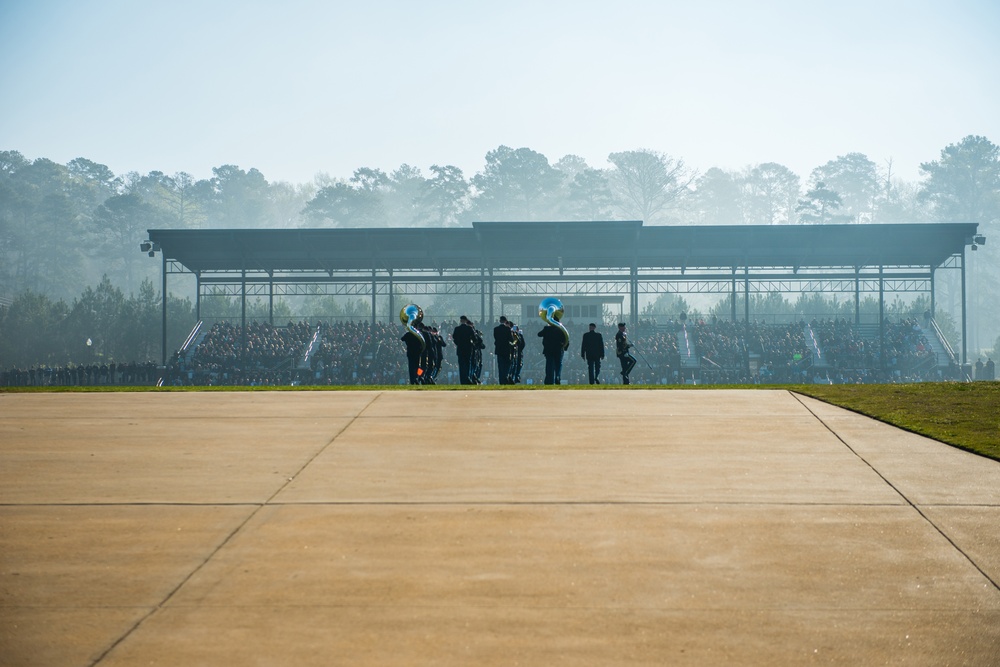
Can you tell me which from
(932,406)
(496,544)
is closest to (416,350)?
(932,406)

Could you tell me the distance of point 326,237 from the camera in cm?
4812

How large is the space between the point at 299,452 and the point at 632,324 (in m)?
40.3

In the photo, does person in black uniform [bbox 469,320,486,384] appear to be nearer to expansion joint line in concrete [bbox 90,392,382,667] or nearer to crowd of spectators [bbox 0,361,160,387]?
expansion joint line in concrete [bbox 90,392,382,667]

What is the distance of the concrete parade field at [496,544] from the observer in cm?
A: 452

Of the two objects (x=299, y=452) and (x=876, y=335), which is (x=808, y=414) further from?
(x=876, y=335)

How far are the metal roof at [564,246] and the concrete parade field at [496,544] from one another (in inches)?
1428

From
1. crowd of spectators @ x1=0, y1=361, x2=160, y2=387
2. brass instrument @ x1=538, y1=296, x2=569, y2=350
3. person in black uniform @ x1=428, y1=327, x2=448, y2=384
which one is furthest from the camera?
crowd of spectators @ x1=0, y1=361, x2=160, y2=387

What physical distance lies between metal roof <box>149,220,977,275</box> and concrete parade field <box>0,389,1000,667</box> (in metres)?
36.3

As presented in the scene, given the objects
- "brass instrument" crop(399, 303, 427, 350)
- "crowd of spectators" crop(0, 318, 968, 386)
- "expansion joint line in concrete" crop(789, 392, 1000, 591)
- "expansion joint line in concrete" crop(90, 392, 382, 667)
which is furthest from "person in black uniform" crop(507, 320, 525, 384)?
"crowd of spectators" crop(0, 318, 968, 386)

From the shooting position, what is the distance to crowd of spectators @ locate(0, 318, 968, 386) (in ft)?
137

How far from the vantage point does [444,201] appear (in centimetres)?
11456

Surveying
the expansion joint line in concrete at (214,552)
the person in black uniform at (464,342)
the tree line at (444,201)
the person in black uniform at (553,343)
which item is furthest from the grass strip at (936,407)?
the tree line at (444,201)

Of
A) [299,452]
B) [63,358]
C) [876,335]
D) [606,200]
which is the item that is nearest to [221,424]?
[299,452]

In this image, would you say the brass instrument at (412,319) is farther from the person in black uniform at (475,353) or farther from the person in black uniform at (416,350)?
the person in black uniform at (475,353)
